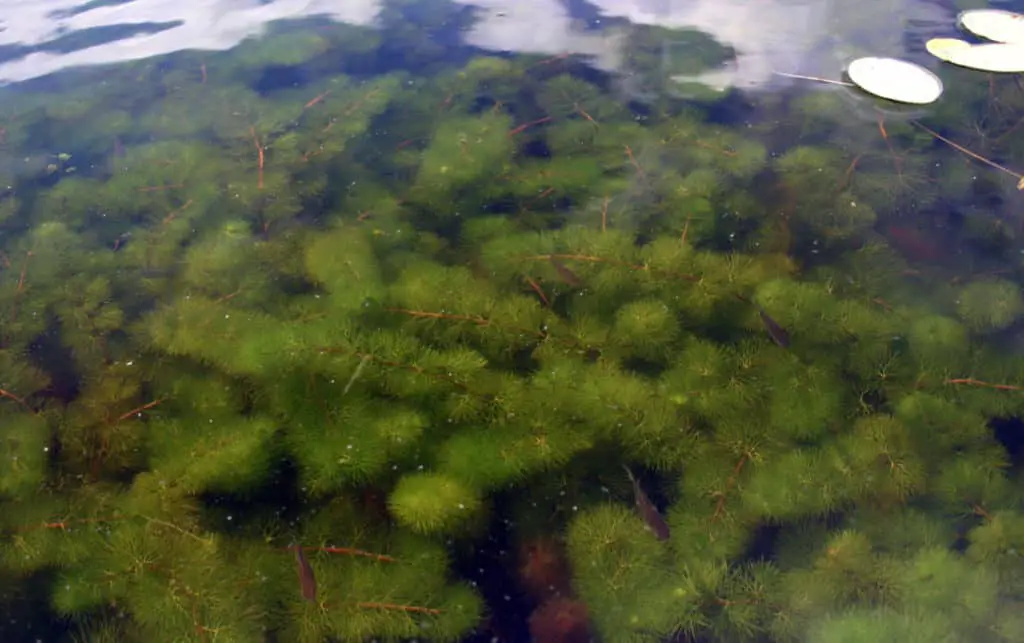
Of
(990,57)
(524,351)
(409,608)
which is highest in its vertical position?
(990,57)

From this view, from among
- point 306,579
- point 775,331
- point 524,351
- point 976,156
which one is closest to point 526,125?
point 524,351

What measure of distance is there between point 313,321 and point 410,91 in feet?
6.89

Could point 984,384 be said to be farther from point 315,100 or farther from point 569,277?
point 315,100

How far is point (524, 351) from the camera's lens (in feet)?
9.34

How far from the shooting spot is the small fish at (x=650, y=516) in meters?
2.27

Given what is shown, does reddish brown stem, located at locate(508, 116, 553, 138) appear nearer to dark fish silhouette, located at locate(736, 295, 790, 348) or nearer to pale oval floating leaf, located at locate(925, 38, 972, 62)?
dark fish silhouette, located at locate(736, 295, 790, 348)

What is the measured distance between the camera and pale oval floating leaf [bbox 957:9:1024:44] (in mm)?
4016

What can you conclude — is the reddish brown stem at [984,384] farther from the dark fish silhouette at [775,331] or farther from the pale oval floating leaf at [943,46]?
the pale oval floating leaf at [943,46]

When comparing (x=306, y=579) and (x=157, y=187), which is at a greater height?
(x=157, y=187)

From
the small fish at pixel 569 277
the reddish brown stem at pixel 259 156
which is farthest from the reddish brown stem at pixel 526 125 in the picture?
the reddish brown stem at pixel 259 156

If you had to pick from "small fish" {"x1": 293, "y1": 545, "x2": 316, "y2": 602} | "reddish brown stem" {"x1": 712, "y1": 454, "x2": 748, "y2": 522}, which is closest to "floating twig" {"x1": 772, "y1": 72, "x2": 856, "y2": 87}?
"reddish brown stem" {"x1": 712, "y1": 454, "x2": 748, "y2": 522}

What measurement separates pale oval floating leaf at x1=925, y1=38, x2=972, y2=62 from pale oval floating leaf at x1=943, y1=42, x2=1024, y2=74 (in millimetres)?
15

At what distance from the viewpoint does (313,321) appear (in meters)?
2.91

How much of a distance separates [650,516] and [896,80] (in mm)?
3096
